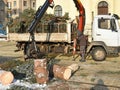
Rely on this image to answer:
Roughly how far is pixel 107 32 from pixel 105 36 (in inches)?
10.3

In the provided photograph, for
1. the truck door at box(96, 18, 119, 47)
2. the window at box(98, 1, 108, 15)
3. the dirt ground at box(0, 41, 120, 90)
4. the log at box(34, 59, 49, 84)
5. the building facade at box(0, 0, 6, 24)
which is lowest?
the dirt ground at box(0, 41, 120, 90)

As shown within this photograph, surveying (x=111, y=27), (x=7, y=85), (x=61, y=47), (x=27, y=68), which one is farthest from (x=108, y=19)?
(x=7, y=85)

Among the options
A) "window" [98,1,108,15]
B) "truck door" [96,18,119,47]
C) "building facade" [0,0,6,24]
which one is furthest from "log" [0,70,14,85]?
"building facade" [0,0,6,24]

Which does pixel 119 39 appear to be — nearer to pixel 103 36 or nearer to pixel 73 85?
pixel 103 36

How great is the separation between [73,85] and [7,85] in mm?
2626

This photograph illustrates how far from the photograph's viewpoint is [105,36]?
1758 cm

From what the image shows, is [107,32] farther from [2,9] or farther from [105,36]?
[2,9]

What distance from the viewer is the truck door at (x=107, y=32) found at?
17422 millimetres

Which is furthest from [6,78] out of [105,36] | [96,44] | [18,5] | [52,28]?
[18,5]

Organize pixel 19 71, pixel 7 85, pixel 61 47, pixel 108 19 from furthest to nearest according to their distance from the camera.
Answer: pixel 61 47 → pixel 108 19 → pixel 19 71 → pixel 7 85

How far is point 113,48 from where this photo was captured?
1756 cm

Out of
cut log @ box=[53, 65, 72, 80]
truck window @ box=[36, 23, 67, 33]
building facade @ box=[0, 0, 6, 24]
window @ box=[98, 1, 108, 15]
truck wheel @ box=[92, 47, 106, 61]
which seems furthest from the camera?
building facade @ box=[0, 0, 6, 24]

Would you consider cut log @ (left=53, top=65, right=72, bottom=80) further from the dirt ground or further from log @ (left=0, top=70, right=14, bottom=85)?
log @ (left=0, top=70, right=14, bottom=85)

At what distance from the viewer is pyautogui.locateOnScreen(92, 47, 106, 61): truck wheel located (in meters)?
17.6
